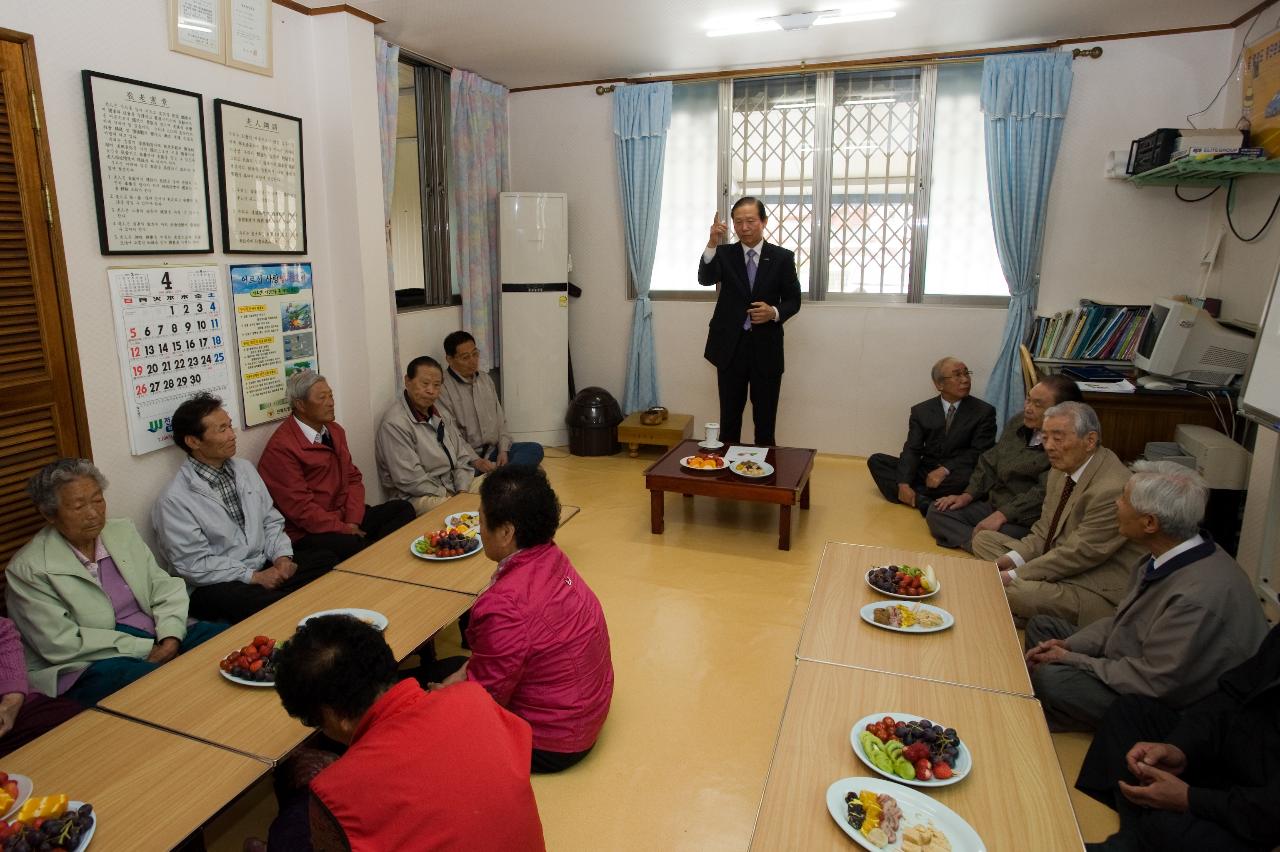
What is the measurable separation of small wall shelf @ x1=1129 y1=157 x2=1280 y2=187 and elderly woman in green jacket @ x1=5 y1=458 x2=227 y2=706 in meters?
4.75

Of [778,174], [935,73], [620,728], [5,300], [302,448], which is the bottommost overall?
[620,728]

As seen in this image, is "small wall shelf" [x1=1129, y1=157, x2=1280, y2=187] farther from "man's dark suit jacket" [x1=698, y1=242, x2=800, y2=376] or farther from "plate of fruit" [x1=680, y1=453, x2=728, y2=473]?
"plate of fruit" [x1=680, y1=453, x2=728, y2=473]

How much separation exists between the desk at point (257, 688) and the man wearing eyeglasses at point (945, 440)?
2953 mm

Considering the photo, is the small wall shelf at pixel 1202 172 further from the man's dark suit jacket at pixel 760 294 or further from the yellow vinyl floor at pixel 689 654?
the yellow vinyl floor at pixel 689 654

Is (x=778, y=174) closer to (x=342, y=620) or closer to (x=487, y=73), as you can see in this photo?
(x=487, y=73)

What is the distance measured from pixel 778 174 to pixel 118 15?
373 centimetres

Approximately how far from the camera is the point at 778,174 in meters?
5.20

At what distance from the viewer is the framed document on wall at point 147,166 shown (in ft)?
8.93

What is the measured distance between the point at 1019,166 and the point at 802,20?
1.64 meters

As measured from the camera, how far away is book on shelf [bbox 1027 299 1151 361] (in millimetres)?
4336

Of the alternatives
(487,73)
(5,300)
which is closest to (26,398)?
(5,300)

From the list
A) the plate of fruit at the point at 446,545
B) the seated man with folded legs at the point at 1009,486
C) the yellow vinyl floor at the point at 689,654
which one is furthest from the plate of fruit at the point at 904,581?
the seated man with folded legs at the point at 1009,486

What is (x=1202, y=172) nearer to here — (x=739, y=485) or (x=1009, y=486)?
(x=1009, y=486)

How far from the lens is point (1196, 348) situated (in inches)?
147
